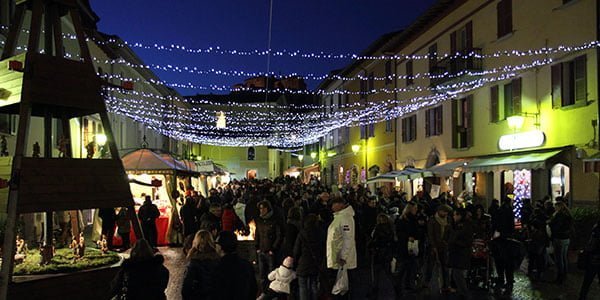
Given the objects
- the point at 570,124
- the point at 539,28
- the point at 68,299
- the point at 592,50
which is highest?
the point at 539,28

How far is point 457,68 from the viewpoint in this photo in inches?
928

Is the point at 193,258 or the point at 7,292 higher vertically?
the point at 193,258

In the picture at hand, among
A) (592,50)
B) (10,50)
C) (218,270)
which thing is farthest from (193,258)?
(592,50)

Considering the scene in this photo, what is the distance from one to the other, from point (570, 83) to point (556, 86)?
24.6 inches

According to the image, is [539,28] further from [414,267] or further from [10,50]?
[10,50]

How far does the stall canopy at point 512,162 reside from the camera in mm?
17062

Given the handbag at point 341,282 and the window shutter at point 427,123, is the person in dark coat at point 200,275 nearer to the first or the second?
the handbag at point 341,282

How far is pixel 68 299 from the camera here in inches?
326

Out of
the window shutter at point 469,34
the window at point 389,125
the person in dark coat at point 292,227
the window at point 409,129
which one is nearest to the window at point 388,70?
the window at point 389,125

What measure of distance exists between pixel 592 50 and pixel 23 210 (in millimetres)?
14520

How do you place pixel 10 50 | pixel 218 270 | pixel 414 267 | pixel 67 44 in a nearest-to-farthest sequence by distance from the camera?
pixel 218 270 → pixel 10 50 → pixel 414 267 → pixel 67 44

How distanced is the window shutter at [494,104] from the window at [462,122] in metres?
1.74

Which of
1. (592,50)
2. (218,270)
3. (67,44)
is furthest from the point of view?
(67,44)

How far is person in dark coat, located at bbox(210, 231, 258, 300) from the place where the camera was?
17.8 feet
